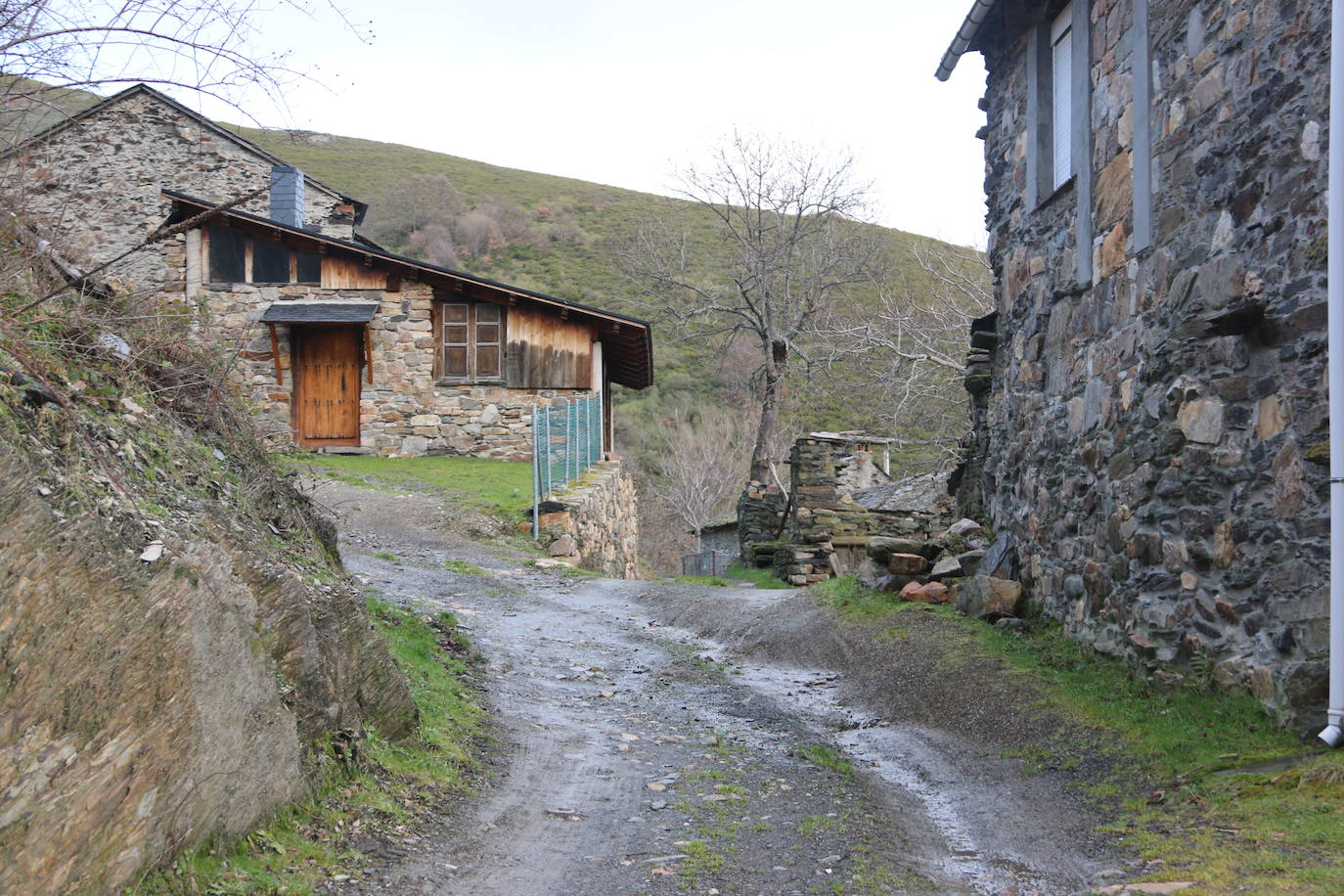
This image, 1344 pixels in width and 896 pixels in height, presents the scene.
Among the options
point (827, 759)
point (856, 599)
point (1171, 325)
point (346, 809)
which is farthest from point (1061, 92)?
point (346, 809)

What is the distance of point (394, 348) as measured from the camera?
22859 mm

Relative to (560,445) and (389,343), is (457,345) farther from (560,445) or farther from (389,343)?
(560,445)

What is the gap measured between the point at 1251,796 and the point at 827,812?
6.07 ft

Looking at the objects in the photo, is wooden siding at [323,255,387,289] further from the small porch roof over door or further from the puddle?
the puddle

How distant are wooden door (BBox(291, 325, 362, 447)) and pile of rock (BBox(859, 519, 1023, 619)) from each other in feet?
49.3

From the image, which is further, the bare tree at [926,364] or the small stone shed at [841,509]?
the bare tree at [926,364]

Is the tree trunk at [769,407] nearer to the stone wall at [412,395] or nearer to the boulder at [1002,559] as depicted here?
the stone wall at [412,395]

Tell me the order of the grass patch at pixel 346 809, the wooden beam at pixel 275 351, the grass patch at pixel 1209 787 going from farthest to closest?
1. the wooden beam at pixel 275 351
2. the grass patch at pixel 1209 787
3. the grass patch at pixel 346 809

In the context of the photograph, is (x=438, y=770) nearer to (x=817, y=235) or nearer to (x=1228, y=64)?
(x=1228, y=64)

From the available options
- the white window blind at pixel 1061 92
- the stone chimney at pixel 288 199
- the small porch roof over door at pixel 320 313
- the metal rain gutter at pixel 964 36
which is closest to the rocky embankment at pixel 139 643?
the white window blind at pixel 1061 92

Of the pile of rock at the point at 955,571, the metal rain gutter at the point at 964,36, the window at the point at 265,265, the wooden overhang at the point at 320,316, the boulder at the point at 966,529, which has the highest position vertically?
the window at the point at 265,265

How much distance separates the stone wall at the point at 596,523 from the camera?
673 inches

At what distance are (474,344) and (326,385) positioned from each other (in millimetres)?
3267

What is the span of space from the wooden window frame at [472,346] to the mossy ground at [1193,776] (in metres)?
16.6
